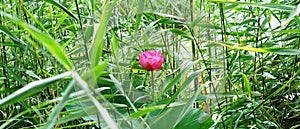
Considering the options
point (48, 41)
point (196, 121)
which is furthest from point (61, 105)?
point (196, 121)

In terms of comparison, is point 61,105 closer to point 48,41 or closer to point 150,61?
point 48,41

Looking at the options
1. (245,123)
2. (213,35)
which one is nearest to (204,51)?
(213,35)

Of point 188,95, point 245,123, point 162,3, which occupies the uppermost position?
point 162,3

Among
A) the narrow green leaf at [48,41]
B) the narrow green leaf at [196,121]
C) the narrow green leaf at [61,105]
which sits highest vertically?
the narrow green leaf at [48,41]

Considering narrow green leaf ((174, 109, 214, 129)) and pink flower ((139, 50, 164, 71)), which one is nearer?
pink flower ((139, 50, 164, 71))

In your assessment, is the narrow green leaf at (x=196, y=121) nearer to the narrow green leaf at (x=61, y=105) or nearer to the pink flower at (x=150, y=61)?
the pink flower at (x=150, y=61)

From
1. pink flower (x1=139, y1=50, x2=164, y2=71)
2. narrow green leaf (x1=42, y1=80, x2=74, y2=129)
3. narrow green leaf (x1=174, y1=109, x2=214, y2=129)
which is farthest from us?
narrow green leaf (x1=174, y1=109, x2=214, y2=129)

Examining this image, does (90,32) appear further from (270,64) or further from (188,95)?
(270,64)

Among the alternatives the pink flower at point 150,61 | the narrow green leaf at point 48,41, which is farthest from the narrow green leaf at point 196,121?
the narrow green leaf at point 48,41

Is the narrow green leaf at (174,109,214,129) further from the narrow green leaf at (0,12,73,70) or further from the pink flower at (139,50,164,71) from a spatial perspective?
the narrow green leaf at (0,12,73,70)

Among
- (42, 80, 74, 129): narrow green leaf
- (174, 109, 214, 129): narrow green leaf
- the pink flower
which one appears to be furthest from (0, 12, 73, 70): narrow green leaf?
(174, 109, 214, 129): narrow green leaf

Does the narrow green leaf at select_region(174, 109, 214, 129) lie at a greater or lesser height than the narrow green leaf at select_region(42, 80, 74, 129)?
lesser
